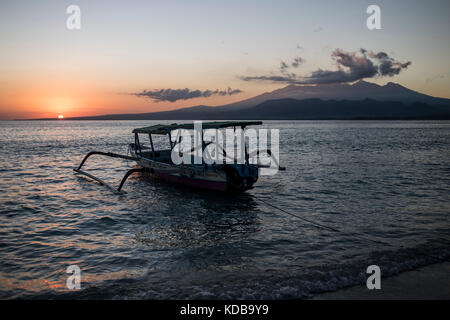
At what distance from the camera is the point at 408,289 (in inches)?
265

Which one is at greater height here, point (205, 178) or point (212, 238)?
point (205, 178)

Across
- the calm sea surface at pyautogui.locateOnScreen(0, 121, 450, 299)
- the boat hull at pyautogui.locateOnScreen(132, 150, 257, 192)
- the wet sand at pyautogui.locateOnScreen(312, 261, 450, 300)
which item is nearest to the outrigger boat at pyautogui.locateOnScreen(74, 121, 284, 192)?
the boat hull at pyautogui.locateOnScreen(132, 150, 257, 192)

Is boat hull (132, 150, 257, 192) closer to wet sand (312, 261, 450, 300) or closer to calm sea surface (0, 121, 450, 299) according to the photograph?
calm sea surface (0, 121, 450, 299)

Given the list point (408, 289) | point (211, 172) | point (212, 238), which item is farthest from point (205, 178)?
point (408, 289)

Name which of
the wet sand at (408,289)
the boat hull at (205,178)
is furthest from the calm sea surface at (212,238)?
the boat hull at (205,178)

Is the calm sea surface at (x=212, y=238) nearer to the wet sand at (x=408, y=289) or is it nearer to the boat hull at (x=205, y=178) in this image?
the wet sand at (x=408, y=289)

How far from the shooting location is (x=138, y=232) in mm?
11031

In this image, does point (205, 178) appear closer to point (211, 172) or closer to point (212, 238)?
point (211, 172)

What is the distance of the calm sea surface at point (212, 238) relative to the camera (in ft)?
23.8

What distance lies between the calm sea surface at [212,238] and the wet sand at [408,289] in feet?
1.10

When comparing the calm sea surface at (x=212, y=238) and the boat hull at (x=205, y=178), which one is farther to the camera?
the boat hull at (x=205, y=178)

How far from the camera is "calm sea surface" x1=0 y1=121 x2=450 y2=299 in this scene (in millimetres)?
7250

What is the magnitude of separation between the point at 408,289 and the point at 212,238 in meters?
6.01

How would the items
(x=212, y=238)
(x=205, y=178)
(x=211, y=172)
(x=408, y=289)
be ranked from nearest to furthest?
1. (x=408, y=289)
2. (x=212, y=238)
3. (x=211, y=172)
4. (x=205, y=178)
